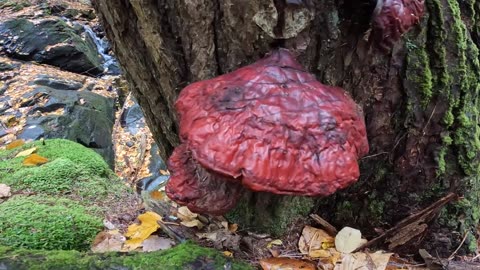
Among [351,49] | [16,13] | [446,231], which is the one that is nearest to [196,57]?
[351,49]

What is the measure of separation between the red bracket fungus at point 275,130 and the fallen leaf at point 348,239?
2.89 feet

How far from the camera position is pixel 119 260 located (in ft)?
6.66

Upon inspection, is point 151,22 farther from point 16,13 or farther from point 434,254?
point 16,13

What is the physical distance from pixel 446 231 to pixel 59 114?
6923mm

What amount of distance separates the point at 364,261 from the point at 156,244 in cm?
112

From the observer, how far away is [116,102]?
9.62 meters

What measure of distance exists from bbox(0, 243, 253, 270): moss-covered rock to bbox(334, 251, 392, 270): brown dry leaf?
53cm

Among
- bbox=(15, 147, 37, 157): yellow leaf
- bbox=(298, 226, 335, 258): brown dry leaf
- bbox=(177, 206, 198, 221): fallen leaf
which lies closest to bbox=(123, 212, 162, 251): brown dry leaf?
bbox=(177, 206, 198, 221): fallen leaf

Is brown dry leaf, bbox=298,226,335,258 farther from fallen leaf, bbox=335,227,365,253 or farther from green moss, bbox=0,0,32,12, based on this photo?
green moss, bbox=0,0,32,12

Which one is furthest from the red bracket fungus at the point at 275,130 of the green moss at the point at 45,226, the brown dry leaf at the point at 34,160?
the brown dry leaf at the point at 34,160

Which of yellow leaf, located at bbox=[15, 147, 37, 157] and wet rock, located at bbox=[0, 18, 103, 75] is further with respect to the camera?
wet rock, located at bbox=[0, 18, 103, 75]

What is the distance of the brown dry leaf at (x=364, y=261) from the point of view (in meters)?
2.22

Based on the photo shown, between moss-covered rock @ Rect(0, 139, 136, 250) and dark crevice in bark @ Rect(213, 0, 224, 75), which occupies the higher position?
dark crevice in bark @ Rect(213, 0, 224, 75)

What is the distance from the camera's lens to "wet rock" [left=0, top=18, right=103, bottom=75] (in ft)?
35.5
